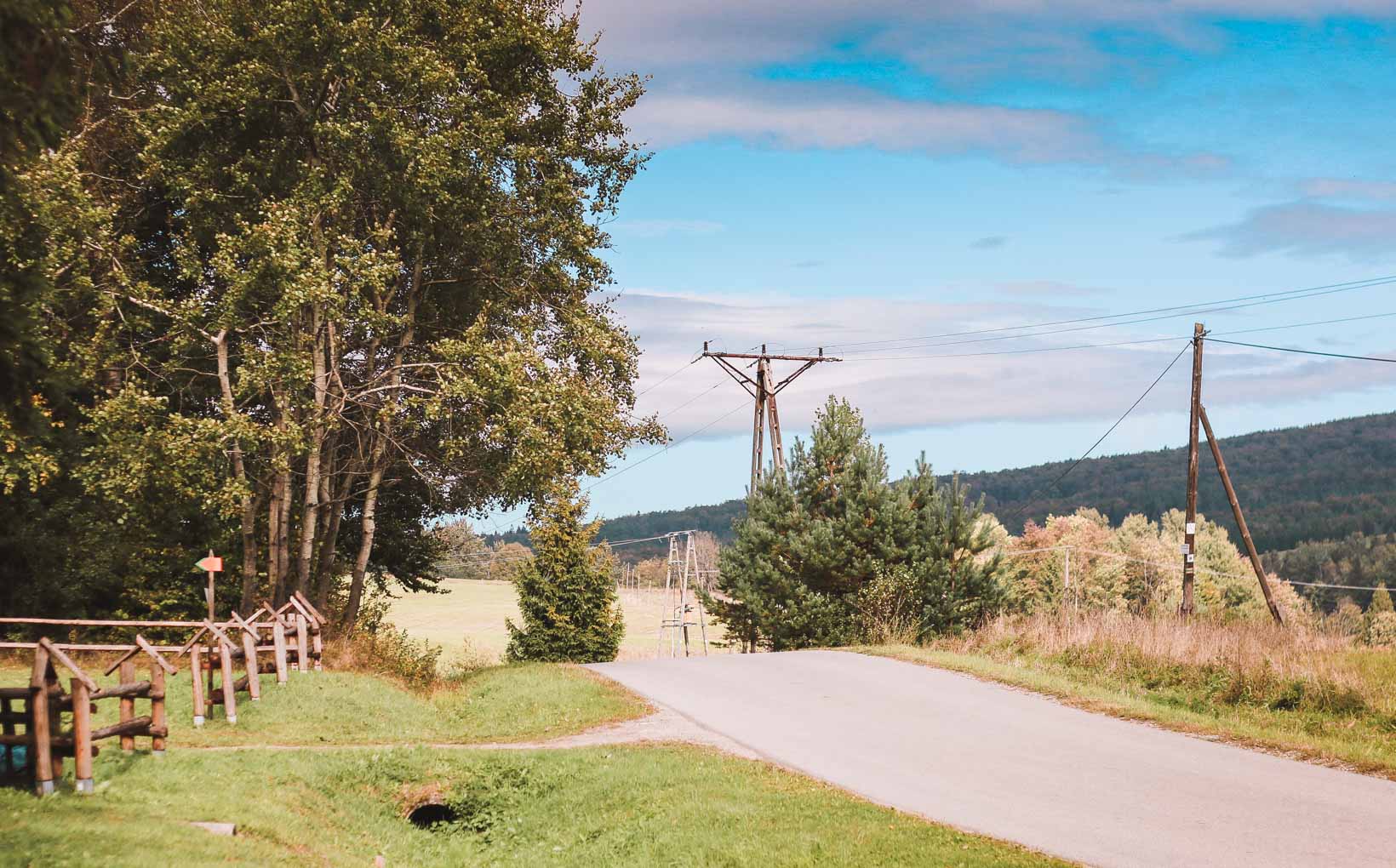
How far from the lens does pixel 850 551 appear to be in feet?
89.9

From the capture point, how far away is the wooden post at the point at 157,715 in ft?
42.4

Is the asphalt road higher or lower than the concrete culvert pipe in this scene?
higher

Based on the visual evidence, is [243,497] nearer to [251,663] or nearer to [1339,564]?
[251,663]

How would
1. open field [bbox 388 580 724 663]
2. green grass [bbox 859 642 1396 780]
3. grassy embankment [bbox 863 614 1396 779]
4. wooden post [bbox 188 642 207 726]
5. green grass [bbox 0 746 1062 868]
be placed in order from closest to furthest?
green grass [bbox 0 746 1062 868], green grass [bbox 859 642 1396 780], grassy embankment [bbox 863 614 1396 779], wooden post [bbox 188 642 207 726], open field [bbox 388 580 724 663]

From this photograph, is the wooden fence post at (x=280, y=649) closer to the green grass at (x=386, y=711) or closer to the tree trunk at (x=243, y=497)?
the green grass at (x=386, y=711)

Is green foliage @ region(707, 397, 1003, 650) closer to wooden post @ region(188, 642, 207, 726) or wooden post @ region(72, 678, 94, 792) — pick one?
wooden post @ region(188, 642, 207, 726)

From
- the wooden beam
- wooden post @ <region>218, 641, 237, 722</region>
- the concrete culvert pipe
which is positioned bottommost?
the concrete culvert pipe

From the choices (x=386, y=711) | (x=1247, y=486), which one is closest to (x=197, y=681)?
(x=386, y=711)

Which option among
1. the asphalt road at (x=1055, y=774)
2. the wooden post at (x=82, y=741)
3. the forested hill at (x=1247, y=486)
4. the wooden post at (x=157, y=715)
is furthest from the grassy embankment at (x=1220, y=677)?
the forested hill at (x=1247, y=486)

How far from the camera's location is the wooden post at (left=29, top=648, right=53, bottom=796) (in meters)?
10.5

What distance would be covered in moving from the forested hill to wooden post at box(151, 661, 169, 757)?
144 metres

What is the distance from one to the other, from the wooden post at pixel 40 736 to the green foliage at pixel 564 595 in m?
19.2

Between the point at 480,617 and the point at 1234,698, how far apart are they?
9378cm

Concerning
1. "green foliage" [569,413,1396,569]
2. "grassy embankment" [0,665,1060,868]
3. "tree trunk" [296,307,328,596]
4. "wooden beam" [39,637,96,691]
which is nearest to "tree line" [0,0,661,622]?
"tree trunk" [296,307,328,596]
